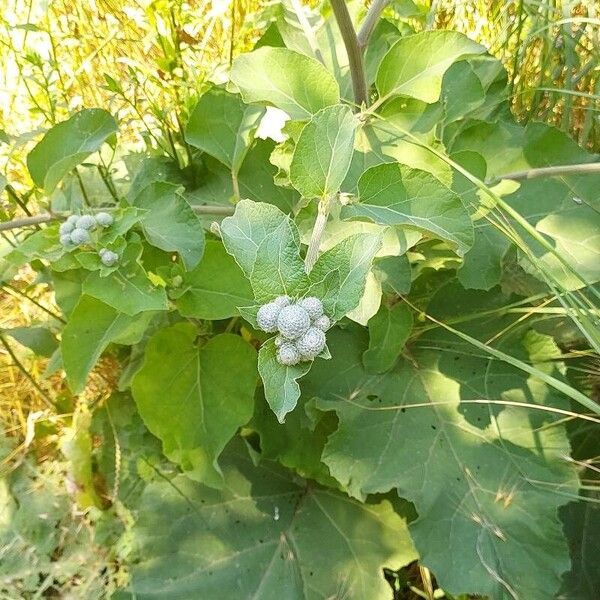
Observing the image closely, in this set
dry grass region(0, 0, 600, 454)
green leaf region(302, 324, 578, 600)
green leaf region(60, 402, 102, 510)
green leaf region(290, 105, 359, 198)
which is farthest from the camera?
green leaf region(60, 402, 102, 510)

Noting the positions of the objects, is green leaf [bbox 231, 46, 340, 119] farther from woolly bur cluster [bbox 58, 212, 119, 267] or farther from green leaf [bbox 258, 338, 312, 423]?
green leaf [bbox 258, 338, 312, 423]

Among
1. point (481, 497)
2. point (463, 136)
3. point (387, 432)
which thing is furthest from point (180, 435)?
point (463, 136)

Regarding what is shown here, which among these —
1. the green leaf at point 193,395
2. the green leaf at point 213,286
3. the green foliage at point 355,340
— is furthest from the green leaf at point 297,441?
the green leaf at point 213,286

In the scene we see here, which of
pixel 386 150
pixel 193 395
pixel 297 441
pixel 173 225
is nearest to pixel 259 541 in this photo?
pixel 297 441

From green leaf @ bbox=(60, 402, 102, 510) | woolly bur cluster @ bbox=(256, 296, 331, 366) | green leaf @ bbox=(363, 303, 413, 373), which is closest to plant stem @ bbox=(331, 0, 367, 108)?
green leaf @ bbox=(363, 303, 413, 373)

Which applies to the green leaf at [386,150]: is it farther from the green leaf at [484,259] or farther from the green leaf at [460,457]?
A: the green leaf at [460,457]

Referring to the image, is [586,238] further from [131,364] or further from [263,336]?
[131,364]

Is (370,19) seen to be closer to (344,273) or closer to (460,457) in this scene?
(344,273)
